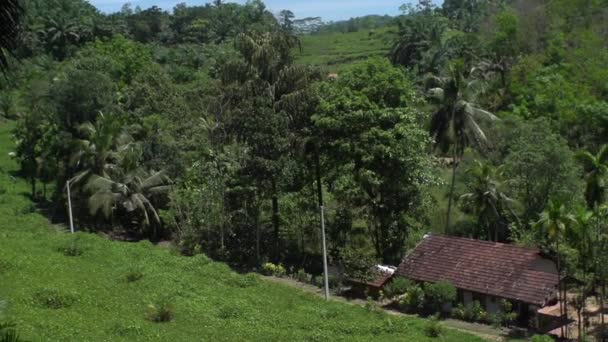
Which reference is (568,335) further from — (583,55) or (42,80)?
(42,80)

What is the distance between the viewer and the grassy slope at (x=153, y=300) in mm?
21516

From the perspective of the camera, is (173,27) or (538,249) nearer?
(538,249)

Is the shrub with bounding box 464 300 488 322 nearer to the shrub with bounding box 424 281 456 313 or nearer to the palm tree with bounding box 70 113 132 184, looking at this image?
the shrub with bounding box 424 281 456 313

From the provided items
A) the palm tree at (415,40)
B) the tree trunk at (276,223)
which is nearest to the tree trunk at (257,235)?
the tree trunk at (276,223)

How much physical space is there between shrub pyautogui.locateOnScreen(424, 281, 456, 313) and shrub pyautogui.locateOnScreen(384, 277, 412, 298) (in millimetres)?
870

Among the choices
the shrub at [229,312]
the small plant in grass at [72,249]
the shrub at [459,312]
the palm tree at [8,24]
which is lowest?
the shrub at [459,312]

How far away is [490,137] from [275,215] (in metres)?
10.7

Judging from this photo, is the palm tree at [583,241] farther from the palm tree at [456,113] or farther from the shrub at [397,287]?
the palm tree at [456,113]

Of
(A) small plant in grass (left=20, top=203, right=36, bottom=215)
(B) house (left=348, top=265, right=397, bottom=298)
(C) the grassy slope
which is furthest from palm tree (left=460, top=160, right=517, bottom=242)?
(A) small plant in grass (left=20, top=203, right=36, bottom=215)

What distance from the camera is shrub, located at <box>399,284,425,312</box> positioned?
86.7 feet

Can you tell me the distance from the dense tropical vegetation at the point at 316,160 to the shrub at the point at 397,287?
1.43 m

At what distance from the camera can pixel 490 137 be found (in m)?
35.4

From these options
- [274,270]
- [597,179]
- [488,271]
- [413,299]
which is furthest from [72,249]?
[597,179]

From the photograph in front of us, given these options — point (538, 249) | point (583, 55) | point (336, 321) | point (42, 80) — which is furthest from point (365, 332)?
point (42, 80)
